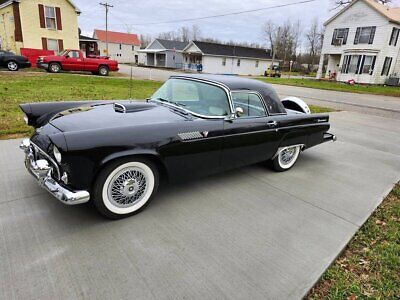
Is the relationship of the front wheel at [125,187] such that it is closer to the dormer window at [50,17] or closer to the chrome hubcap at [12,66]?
the chrome hubcap at [12,66]

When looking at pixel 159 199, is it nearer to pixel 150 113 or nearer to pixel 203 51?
pixel 150 113

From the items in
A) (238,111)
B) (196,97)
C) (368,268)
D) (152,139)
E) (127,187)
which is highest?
(196,97)

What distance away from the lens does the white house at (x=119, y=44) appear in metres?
59.0

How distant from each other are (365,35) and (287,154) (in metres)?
31.6

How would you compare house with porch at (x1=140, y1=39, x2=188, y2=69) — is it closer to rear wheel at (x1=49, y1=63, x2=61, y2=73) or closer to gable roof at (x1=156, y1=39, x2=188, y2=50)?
gable roof at (x1=156, y1=39, x2=188, y2=50)

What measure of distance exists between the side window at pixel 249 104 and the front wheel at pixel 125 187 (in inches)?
58.4

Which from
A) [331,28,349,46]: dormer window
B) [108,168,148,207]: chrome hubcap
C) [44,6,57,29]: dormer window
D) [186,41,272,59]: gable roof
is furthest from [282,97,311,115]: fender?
[186,41,272,59]: gable roof

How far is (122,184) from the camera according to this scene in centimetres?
277

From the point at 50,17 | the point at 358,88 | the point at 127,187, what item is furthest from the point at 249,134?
the point at 50,17

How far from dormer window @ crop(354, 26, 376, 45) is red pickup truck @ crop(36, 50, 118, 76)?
25822mm

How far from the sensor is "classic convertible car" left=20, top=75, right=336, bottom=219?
2.51 metres

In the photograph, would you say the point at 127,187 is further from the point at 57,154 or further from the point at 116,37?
the point at 116,37

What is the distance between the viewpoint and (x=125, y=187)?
2.78 metres

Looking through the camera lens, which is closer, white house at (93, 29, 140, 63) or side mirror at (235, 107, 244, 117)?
side mirror at (235, 107, 244, 117)
